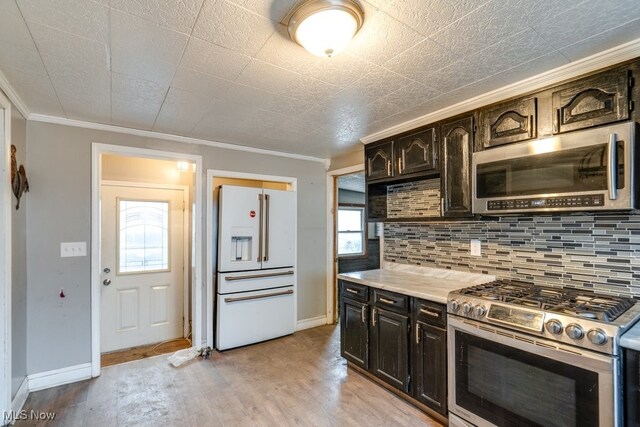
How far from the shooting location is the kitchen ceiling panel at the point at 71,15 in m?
1.32

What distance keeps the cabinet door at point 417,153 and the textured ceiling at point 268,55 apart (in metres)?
0.21

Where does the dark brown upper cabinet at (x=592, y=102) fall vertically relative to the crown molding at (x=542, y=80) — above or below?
below

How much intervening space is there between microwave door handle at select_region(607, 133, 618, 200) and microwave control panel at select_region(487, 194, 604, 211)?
56mm

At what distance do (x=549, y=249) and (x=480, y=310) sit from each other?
0.81m

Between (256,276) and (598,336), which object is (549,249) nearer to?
(598,336)

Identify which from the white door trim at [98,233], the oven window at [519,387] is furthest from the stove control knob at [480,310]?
the white door trim at [98,233]

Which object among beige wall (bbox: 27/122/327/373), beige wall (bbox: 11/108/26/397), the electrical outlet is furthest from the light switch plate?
the electrical outlet

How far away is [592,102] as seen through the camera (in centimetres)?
179

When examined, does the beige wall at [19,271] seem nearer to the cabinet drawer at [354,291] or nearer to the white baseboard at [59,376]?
the white baseboard at [59,376]

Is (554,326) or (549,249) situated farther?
(549,249)

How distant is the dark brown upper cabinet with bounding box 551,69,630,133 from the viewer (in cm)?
168

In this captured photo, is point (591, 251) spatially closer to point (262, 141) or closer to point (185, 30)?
point (185, 30)

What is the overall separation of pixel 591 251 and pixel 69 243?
4.05 meters

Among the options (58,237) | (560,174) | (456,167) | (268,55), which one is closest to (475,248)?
(456,167)
